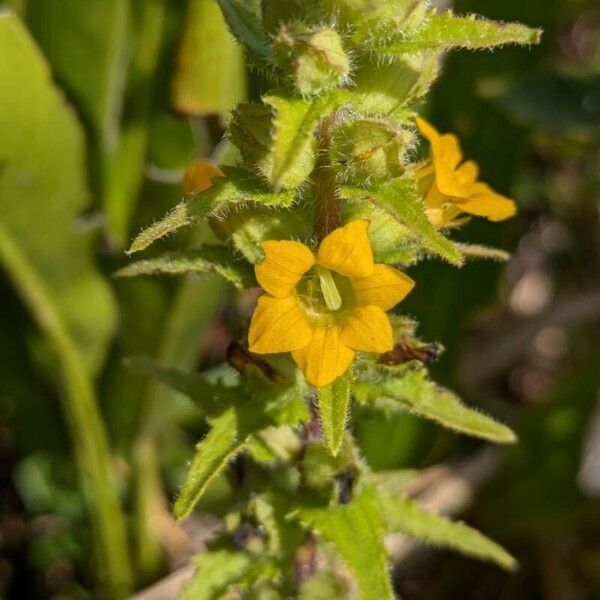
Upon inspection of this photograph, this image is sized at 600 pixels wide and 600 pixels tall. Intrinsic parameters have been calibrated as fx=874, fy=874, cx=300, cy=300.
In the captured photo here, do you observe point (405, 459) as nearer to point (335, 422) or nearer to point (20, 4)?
point (335, 422)

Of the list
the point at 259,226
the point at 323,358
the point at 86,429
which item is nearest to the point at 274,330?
the point at 323,358

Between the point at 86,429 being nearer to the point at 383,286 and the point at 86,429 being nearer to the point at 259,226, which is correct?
the point at 259,226

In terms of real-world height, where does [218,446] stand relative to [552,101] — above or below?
Answer: above

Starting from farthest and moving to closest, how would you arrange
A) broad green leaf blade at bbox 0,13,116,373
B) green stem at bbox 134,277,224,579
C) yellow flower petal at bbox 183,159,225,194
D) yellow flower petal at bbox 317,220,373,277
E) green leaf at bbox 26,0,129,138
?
1. green stem at bbox 134,277,224,579
2. green leaf at bbox 26,0,129,138
3. broad green leaf blade at bbox 0,13,116,373
4. yellow flower petal at bbox 183,159,225,194
5. yellow flower petal at bbox 317,220,373,277

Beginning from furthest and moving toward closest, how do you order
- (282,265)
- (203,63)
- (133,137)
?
(133,137)
(203,63)
(282,265)

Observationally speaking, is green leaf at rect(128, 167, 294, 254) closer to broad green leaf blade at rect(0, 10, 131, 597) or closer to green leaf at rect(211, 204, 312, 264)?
green leaf at rect(211, 204, 312, 264)

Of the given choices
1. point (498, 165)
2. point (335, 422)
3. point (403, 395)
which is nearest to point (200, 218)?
point (335, 422)

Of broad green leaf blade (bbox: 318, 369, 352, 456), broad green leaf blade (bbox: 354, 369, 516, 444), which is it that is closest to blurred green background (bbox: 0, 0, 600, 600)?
broad green leaf blade (bbox: 354, 369, 516, 444)
